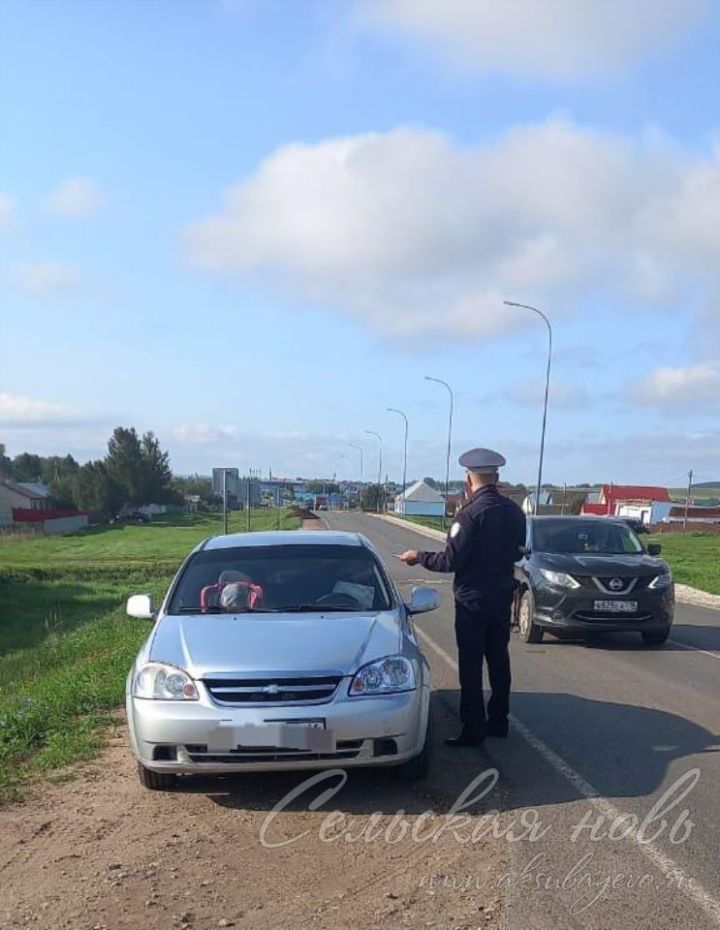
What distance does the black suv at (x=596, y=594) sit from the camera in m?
12.0

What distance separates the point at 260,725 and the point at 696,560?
30717 millimetres

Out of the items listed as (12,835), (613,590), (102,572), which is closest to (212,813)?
(12,835)

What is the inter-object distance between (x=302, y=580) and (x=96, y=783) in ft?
6.19

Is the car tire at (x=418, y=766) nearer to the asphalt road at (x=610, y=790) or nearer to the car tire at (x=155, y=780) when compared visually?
the asphalt road at (x=610, y=790)

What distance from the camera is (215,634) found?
19.7 feet

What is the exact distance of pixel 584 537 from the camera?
1338 centimetres

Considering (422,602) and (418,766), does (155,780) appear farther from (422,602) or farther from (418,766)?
(422,602)

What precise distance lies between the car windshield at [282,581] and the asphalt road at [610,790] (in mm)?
1252

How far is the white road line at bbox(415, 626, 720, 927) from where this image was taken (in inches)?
165

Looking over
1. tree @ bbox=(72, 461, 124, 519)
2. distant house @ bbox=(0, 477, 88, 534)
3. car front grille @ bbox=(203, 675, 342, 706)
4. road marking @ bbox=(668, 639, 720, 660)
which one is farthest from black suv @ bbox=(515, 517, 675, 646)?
tree @ bbox=(72, 461, 124, 519)

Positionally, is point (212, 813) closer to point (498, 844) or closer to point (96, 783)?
point (96, 783)

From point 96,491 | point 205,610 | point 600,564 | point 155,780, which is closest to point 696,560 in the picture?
point 600,564

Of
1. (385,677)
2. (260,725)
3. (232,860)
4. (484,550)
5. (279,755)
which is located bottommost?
(232,860)

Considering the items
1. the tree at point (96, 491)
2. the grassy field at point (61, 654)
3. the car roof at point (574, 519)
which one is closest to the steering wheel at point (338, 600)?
the grassy field at point (61, 654)
